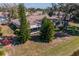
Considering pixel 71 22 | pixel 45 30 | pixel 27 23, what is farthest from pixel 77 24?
pixel 27 23

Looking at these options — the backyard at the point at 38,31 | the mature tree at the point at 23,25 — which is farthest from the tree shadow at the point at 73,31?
the mature tree at the point at 23,25

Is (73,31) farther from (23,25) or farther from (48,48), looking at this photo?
(23,25)

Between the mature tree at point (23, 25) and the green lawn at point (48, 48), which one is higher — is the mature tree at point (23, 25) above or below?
above

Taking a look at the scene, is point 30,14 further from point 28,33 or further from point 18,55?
point 18,55

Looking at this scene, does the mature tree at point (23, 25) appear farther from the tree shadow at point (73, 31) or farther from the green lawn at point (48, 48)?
the tree shadow at point (73, 31)

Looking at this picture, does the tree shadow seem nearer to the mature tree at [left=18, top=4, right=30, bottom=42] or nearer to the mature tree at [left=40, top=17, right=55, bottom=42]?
the mature tree at [left=40, top=17, right=55, bottom=42]

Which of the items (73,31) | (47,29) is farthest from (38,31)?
(73,31)
